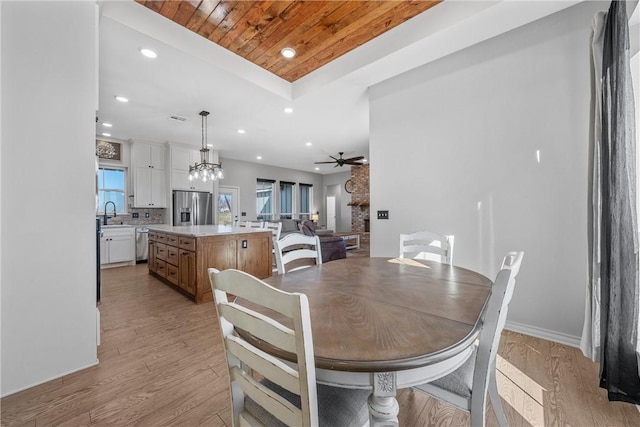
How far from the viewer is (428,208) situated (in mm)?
2789

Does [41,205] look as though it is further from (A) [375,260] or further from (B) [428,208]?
(B) [428,208]

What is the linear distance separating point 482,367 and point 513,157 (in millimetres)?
2081

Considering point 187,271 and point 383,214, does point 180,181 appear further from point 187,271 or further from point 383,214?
point 383,214

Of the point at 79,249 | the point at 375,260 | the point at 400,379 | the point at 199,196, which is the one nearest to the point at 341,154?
the point at 199,196

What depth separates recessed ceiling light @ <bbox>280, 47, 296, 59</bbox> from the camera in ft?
9.08

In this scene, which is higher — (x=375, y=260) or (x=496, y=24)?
(x=496, y=24)

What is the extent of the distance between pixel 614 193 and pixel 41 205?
344cm

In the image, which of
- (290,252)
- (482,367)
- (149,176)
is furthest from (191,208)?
(482,367)

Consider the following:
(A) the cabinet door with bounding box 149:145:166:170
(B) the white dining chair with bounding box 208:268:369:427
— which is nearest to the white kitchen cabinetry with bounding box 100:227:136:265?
Result: (A) the cabinet door with bounding box 149:145:166:170

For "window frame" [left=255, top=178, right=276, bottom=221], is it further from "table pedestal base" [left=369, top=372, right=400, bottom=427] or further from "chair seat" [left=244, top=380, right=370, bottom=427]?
"table pedestal base" [left=369, top=372, right=400, bottom=427]

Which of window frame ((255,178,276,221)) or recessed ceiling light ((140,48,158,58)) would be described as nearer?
recessed ceiling light ((140,48,158,58))

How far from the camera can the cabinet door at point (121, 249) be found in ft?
16.8

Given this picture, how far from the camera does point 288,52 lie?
282 centimetres

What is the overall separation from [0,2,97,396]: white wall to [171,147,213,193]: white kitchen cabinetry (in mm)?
4529
